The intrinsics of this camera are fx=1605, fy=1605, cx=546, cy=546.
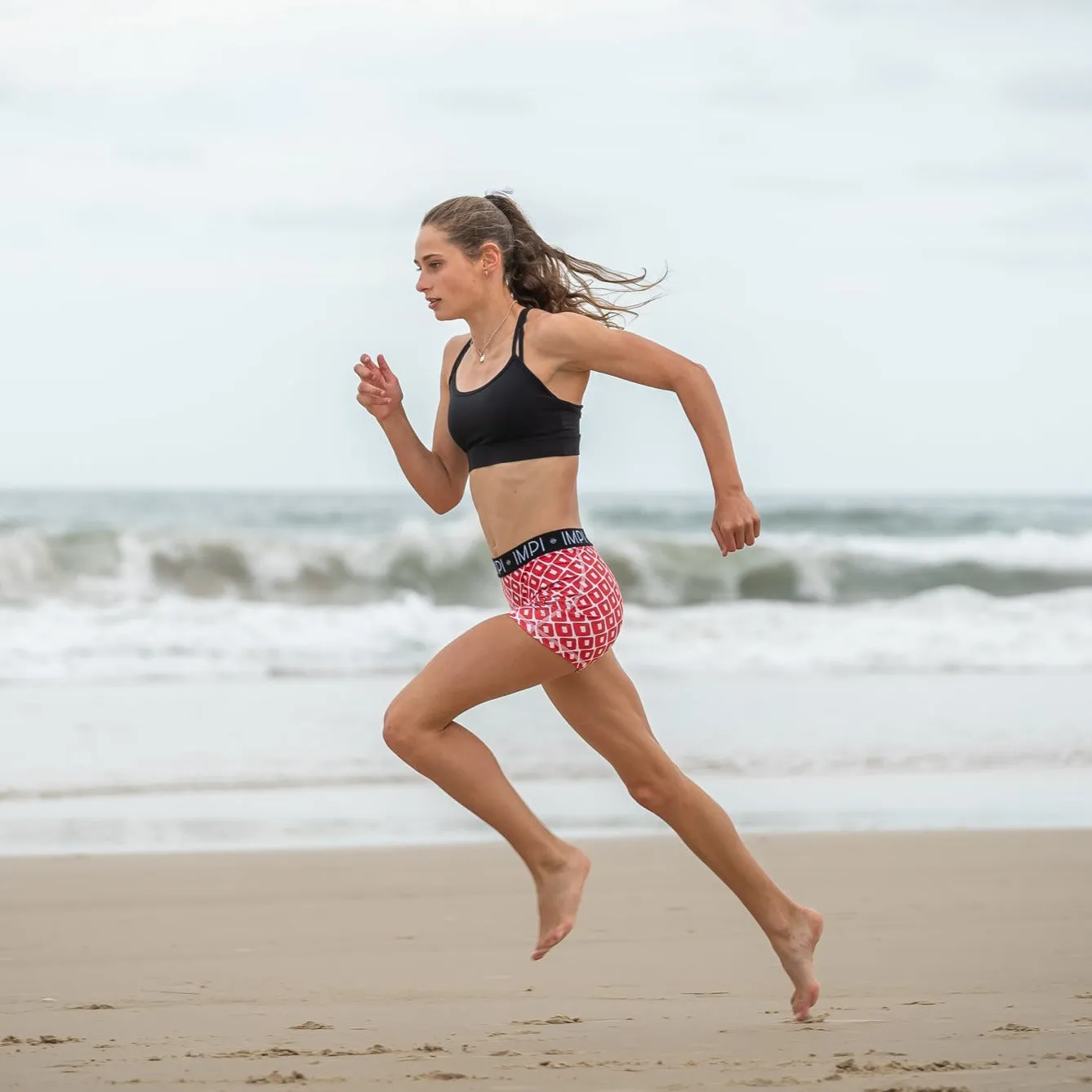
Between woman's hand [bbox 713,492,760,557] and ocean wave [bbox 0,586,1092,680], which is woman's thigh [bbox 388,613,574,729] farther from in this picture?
ocean wave [bbox 0,586,1092,680]

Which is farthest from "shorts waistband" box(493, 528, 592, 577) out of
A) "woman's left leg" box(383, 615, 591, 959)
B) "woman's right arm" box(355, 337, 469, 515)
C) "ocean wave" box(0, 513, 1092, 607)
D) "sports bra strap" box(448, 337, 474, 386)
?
"ocean wave" box(0, 513, 1092, 607)

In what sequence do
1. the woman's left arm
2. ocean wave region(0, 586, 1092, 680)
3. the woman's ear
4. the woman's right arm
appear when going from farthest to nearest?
ocean wave region(0, 586, 1092, 680)
the woman's right arm
the woman's ear
the woman's left arm

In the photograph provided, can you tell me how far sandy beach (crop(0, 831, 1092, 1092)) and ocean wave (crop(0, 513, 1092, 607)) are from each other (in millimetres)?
12187

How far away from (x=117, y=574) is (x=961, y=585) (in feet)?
37.3

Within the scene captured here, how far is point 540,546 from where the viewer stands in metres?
3.96

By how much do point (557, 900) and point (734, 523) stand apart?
1.08m

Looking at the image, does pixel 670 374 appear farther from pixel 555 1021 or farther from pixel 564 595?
pixel 555 1021

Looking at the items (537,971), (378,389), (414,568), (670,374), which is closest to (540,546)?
(670,374)

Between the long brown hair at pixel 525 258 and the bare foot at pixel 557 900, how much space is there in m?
1.40

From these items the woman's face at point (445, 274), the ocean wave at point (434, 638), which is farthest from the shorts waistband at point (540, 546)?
the ocean wave at point (434, 638)

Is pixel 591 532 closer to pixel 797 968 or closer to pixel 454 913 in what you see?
pixel 454 913

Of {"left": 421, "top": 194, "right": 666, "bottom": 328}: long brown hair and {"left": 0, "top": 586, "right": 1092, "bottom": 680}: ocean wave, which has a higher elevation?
{"left": 421, "top": 194, "right": 666, "bottom": 328}: long brown hair

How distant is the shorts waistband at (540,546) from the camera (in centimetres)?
396

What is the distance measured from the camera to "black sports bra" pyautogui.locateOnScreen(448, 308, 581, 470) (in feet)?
12.9
